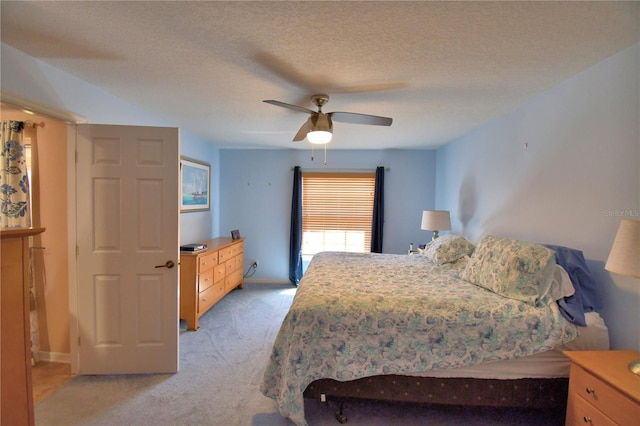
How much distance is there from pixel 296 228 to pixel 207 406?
305cm

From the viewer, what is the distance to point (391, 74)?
78.7 inches

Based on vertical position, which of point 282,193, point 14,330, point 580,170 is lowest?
point 14,330

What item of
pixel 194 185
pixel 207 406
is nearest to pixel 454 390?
pixel 207 406

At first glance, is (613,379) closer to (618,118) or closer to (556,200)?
(556,200)

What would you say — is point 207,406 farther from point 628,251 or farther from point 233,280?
point 628,251

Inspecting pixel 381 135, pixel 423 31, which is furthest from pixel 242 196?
pixel 423 31

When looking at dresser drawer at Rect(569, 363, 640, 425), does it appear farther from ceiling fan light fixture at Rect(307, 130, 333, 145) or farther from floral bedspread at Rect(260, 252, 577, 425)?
ceiling fan light fixture at Rect(307, 130, 333, 145)


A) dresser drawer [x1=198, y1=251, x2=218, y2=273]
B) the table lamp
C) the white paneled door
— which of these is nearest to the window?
dresser drawer [x1=198, y1=251, x2=218, y2=273]

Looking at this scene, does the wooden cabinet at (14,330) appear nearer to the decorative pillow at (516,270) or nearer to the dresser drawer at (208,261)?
the dresser drawer at (208,261)

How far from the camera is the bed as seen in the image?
170cm

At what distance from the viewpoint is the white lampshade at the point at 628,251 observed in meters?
1.27

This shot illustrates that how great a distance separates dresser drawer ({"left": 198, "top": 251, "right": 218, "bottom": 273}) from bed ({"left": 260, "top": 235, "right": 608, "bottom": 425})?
5.99ft

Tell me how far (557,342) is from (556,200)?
1095 millimetres

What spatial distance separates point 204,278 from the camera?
3322mm
